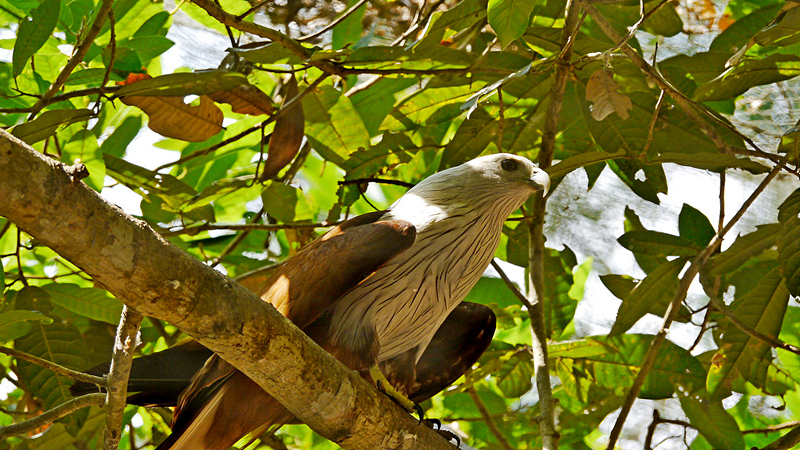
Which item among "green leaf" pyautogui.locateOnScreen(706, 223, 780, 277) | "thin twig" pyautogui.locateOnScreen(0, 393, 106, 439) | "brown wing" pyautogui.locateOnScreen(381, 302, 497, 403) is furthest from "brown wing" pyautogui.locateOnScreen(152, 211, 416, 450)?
"green leaf" pyautogui.locateOnScreen(706, 223, 780, 277)

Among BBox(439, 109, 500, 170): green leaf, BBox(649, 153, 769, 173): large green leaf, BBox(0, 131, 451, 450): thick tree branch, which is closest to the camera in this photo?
BBox(0, 131, 451, 450): thick tree branch

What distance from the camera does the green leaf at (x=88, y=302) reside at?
8.24ft

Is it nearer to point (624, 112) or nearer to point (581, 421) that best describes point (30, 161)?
point (624, 112)

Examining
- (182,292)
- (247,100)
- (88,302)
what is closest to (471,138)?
(247,100)

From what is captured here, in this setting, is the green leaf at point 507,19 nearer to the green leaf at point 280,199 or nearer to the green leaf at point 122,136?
the green leaf at point 280,199

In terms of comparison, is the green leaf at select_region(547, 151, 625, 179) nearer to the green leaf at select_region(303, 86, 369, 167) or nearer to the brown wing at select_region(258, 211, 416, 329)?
the brown wing at select_region(258, 211, 416, 329)

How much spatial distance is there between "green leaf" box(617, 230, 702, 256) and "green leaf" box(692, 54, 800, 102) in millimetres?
597

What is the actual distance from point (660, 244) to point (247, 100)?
1788mm

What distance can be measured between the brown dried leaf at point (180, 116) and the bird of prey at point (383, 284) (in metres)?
0.79

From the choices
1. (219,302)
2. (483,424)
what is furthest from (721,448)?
(219,302)

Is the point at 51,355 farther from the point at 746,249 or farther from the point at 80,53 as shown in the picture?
the point at 746,249

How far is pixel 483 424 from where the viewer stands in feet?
11.0

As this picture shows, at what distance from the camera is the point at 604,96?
2.16 meters

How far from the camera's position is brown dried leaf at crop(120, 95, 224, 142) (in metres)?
2.61
